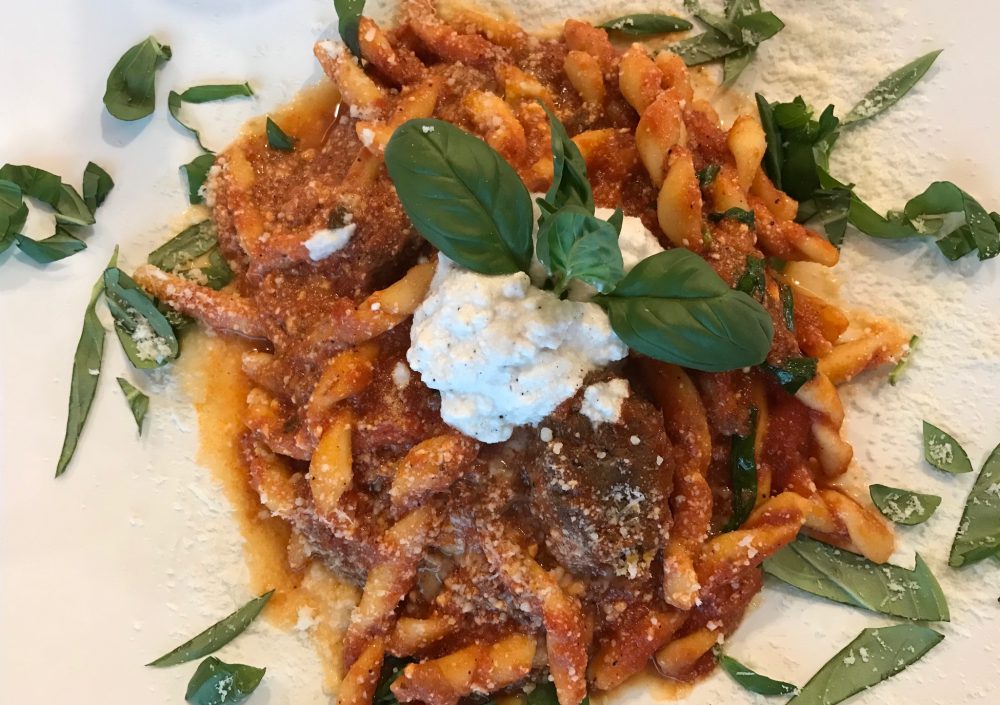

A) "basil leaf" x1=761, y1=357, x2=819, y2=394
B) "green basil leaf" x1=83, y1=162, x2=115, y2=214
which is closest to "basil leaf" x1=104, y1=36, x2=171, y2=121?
"green basil leaf" x1=83, y1=162, x2=115, y2=214

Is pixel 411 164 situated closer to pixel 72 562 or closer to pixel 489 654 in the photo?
pixel 489 654

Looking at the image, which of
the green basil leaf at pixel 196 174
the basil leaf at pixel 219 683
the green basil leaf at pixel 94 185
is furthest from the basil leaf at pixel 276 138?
the basil leaf at pixel 219 683

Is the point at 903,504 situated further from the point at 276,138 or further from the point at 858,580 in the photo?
the point at 276,138

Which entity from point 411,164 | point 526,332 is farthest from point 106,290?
point 526,332

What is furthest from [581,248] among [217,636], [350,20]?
[217,636]

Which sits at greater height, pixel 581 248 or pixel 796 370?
pixel 581 248

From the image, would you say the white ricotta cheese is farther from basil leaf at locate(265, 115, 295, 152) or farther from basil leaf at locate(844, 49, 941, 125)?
basil leaf at locate(844, 49, 941, 125)
